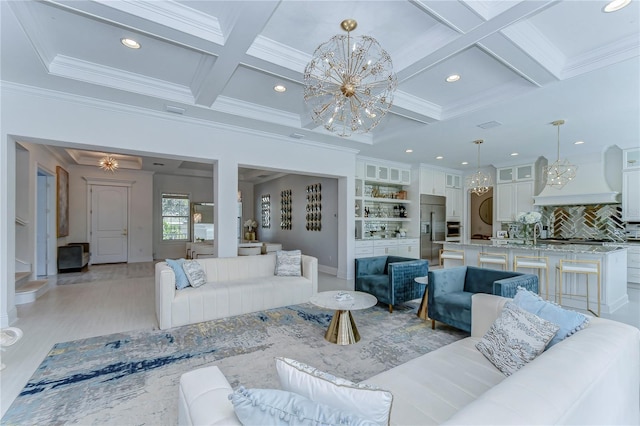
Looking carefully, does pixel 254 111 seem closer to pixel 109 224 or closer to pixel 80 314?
pixel 80 314

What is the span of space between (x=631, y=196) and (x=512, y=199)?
214cm

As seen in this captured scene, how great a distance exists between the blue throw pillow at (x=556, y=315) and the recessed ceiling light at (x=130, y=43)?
4.04 m

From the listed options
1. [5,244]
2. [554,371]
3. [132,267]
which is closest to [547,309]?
[554,371]

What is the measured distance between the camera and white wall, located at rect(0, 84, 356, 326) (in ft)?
11.7

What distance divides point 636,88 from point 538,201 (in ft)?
13.8

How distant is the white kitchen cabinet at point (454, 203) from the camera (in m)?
8.80

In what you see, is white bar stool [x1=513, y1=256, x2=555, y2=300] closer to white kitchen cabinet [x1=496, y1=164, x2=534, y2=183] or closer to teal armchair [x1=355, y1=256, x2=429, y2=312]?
teal armchair [x1=355, y1=256, x2=429, y2=312]

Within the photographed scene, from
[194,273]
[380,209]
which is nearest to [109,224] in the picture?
[194,273]

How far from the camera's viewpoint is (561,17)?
2.57 meters

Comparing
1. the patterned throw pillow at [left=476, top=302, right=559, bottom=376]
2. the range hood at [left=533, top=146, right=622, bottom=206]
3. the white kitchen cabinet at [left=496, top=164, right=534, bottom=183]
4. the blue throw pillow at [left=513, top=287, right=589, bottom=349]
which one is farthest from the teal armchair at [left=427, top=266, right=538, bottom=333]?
the white kitchen cabinet at [left=496, top=164, right=534, bottom=183]

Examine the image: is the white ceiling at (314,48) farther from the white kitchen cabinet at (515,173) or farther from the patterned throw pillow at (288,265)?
the white kitchen cabinet at (515,173)

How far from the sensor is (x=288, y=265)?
476 centimetres

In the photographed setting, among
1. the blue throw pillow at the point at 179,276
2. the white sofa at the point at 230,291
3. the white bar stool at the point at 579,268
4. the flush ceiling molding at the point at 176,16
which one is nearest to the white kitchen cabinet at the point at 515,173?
the white bar stool at the point at 579,268

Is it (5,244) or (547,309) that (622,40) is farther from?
(5,244)
